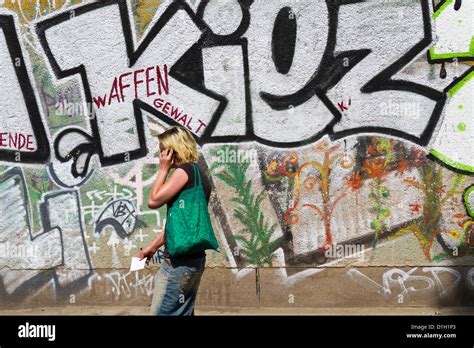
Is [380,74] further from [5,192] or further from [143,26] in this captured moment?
[5,192]

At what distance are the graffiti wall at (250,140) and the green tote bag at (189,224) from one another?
2.68m

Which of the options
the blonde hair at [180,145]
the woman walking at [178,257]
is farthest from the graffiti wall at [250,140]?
the woman walking at [178,257]

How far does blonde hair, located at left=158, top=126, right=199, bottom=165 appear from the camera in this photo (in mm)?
5895

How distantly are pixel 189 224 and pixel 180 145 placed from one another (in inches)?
22.5

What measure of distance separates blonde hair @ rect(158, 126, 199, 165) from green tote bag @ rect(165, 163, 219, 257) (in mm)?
141

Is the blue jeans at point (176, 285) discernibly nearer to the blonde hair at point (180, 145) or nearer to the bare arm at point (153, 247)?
the bare arm at point (153, 247)

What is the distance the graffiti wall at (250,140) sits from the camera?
8.29 m

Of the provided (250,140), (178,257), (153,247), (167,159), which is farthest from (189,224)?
(250,140)

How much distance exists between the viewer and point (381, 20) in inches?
327

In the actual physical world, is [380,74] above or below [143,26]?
below

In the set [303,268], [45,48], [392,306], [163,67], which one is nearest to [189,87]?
[163,67]

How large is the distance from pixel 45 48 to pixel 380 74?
337 centimetres

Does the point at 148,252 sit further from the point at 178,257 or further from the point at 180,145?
the point at 180,145

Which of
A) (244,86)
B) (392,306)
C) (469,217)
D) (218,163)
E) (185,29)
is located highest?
(185,29)
